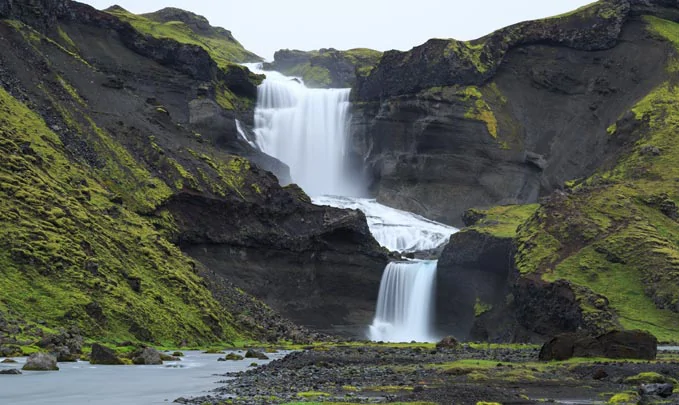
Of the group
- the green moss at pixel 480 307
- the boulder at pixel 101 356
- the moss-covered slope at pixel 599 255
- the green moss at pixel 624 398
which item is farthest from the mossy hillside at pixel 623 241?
the boulder at pixel 101 356

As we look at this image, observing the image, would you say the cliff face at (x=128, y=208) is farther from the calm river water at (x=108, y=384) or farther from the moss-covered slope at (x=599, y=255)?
the moss-covered slope at (x=599, y=255)

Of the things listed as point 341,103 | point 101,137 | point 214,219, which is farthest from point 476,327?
point 341,103

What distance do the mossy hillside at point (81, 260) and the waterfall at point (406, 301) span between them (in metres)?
34.1

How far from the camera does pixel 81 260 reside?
201 ft

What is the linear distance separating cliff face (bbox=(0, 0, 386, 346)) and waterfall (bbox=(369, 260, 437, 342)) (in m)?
2.11

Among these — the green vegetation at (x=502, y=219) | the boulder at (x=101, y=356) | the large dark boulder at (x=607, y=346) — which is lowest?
the boulder at (x=101, y=356)

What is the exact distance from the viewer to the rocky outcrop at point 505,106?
152 m

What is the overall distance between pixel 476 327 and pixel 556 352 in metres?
49.6

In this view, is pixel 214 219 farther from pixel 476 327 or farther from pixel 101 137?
pixel 476 327

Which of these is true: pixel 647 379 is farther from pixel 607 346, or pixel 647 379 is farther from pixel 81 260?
pixel 81 260

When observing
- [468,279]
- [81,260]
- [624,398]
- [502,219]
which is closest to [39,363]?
[81,260]

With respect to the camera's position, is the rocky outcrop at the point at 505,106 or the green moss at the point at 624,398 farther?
the rocky outcrop at the point at 505,106

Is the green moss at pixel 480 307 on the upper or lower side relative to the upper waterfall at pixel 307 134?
lower

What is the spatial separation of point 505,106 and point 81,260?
4412 inches
